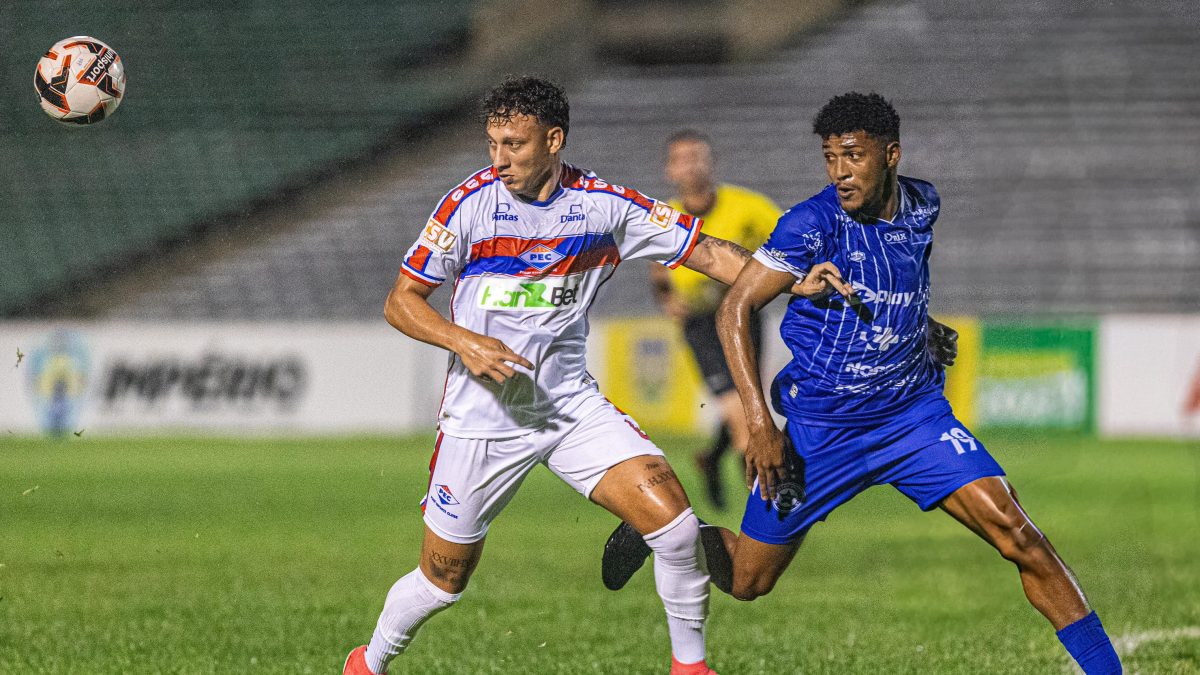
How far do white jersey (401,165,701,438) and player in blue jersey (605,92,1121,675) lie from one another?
50 centimetres

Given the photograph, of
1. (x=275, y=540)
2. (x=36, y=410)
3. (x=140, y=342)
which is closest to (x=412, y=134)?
(x=140, y=342)

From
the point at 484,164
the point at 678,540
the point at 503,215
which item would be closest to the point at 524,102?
the point at 503,215

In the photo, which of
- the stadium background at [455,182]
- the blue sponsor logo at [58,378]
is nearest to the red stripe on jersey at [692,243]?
the stadium background at [455,182]

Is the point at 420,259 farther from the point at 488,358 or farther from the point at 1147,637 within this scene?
the point at 1147,637

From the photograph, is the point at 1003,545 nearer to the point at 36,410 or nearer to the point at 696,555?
the point at 696,555

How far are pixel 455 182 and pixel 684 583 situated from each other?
44.4ft

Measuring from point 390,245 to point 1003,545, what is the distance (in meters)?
15.2

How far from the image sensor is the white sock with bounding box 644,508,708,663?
17.7ft

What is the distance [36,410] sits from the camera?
16.4 metres

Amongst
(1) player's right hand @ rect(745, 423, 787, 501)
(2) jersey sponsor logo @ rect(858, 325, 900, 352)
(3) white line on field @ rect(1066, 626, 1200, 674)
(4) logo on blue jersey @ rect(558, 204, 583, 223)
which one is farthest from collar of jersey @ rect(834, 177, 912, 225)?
(3) white line on field @ rect(1066, 626, 1200, 674)

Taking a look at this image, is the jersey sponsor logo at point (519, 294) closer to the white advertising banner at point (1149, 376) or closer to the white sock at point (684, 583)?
the white sock at point (684, 583)

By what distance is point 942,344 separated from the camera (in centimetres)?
577

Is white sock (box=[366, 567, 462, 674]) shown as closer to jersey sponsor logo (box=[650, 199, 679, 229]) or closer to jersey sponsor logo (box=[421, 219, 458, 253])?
jersey sponsor logo (box=[421, 219, 458, 253])

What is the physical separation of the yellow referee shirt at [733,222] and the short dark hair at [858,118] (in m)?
4.39
